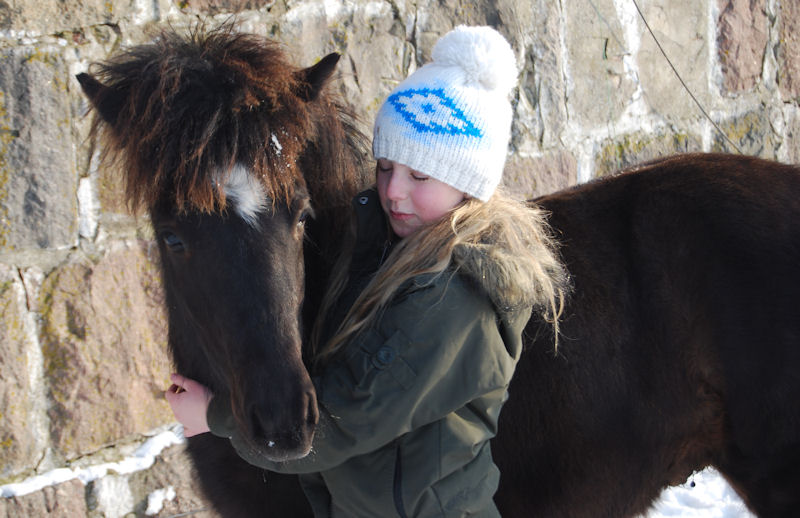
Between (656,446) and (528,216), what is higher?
(528,216)

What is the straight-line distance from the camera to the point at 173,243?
1403 millimetres

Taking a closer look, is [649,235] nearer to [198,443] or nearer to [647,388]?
[647,388]

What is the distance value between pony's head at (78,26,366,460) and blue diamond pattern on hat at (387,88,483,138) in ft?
0.71

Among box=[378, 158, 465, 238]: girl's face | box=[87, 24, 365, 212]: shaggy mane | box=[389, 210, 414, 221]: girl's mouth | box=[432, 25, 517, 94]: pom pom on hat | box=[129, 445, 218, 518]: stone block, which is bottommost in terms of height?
box=[129, 445, 218, 518]: stone block

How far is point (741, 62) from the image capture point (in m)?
3.59

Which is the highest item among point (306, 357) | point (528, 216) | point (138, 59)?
point (138, 59)

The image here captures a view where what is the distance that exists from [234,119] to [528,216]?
0.69 metres

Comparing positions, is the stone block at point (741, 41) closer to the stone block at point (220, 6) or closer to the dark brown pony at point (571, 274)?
the dark brown pony at point (571, 274)

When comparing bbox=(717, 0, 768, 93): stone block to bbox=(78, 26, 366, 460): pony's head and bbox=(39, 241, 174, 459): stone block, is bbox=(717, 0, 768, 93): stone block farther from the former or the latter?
bbox=(39, 241, 174, 459): stone block

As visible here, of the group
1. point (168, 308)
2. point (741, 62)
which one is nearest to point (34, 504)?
point (168, 308)

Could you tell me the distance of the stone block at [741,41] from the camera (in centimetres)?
352

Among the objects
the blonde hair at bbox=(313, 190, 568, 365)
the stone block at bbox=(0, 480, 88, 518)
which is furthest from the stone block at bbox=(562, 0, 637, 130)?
the stone block at bbox=(0, 480, 88, 518)

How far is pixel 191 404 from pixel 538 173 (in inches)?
79.2

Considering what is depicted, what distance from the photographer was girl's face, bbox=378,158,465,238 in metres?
1.46
